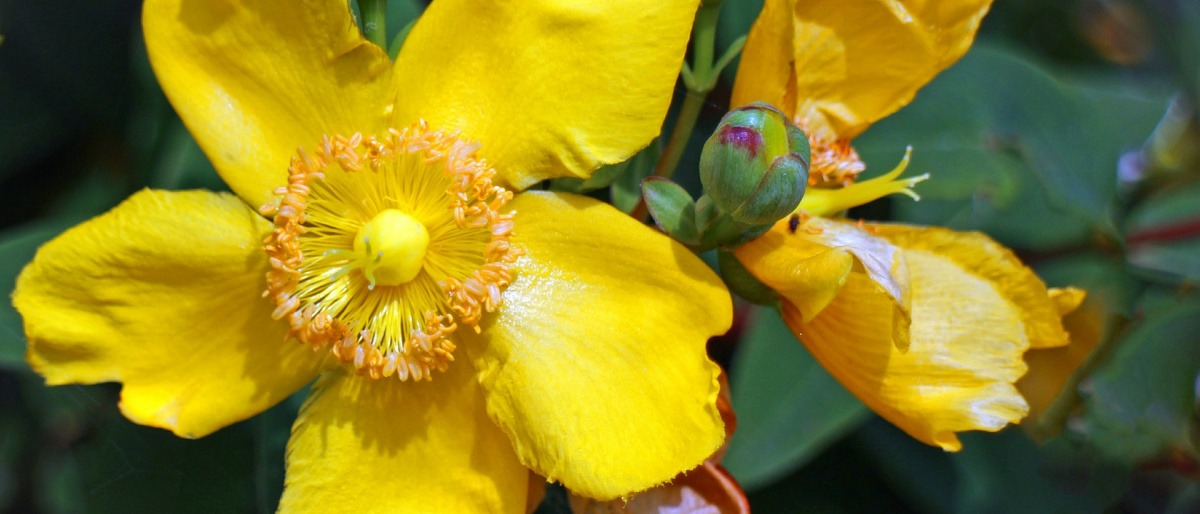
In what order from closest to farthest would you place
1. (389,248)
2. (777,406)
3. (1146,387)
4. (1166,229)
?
(389,248)
(777,406)
(1146,387)
(1166,229)

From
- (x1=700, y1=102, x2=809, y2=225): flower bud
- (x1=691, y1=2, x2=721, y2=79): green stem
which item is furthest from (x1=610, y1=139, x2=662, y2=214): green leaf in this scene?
(x1=700, y1=102, x2=809, y2=225): flower bud

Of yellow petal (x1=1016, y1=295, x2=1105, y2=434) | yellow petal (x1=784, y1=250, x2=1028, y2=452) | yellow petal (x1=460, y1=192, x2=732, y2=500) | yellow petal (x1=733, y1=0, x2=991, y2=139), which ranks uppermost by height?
yellow petal (x1=733, y1=0, x2=991, y2=139)

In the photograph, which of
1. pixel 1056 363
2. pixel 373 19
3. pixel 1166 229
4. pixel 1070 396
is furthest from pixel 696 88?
pixel 1166 229

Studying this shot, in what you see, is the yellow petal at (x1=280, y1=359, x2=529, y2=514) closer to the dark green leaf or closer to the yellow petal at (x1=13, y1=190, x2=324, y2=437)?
the yellow petal at (x1=13, y1=190, x2=324, y2=437)

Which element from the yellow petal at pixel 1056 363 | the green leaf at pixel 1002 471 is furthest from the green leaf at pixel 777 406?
the yellow petal at pixel 1056 363

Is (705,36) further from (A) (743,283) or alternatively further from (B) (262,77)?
(B) (262,77)
